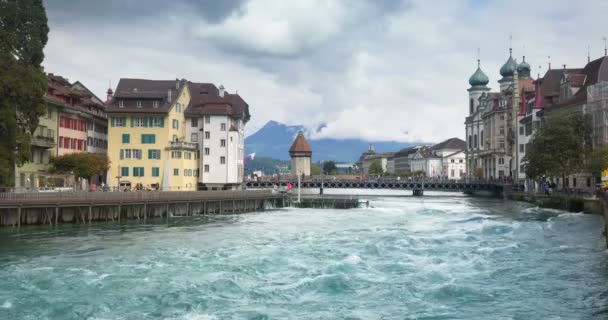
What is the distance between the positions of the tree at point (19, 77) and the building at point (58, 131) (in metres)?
16.2

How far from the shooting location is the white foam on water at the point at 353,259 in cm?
3291

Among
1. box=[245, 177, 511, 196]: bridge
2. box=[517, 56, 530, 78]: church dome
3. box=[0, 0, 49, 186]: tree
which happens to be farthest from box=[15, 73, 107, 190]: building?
box=[517, 56, 530, 78]: church dome

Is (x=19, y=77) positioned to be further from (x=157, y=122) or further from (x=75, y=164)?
(x=157, y=122)

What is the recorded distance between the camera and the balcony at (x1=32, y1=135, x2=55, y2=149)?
225ft

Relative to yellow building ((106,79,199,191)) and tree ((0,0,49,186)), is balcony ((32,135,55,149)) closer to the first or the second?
yellow building ((106,79,199,191))

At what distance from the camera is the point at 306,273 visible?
29.8 meters

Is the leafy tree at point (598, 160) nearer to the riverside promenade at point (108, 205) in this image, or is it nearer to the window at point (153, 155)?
the riverside promenade at point (108, 205)

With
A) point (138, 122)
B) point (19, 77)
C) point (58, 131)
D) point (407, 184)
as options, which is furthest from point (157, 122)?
point (407, 184)

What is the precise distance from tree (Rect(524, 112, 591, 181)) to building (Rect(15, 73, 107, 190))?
51.4 meters

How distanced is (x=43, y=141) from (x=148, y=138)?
1815cm

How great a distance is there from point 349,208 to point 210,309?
6606 centimetres

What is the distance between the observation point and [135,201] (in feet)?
203

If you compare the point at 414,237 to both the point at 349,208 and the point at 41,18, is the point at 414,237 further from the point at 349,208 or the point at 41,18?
the point at 349,208

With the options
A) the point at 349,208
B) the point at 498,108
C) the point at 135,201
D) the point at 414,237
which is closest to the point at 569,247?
the point at 414,237
